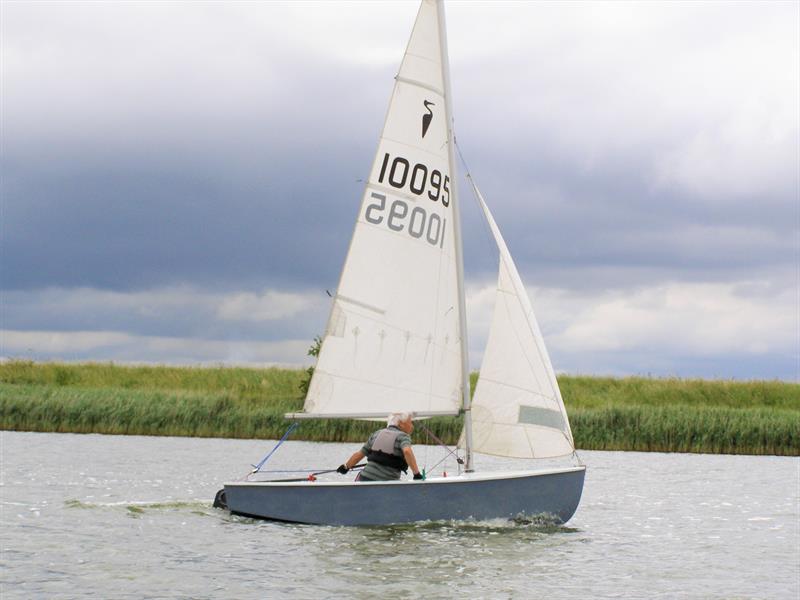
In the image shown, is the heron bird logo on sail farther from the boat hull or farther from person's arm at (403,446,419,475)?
the boat hull

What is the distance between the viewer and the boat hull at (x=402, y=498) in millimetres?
17922

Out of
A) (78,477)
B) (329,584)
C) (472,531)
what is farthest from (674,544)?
(78,477)

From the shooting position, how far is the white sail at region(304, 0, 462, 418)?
19094 mm

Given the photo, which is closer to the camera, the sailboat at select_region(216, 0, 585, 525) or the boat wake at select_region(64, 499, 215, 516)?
the sailboat at select_region(216, 0, 585, 525)

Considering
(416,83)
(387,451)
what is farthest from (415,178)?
(387,451)

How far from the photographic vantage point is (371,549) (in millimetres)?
17047

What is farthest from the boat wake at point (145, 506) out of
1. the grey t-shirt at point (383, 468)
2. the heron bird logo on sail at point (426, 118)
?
the heron bird logo on sail at point (426, 118)

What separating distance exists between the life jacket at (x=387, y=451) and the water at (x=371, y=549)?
1.05 metres

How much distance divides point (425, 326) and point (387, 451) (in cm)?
240

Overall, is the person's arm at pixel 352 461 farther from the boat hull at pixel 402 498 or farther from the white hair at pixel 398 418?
the white hair at pixel 398 418

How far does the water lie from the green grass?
9124 millimetres

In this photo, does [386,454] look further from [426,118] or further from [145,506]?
[145,506]

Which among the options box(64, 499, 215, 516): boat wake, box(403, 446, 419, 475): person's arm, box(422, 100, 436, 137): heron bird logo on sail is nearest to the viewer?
box(403, 446, 419, 475): person's arm

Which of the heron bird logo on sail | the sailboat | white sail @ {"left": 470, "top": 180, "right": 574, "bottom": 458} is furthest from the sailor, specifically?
the heron bird logo on sail
